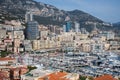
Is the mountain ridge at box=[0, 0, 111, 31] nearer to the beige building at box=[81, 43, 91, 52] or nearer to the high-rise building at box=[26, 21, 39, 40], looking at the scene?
the high-rise building at box=[26, 21, 39, 40]

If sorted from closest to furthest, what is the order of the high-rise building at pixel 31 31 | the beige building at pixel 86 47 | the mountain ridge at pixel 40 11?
1. the beige building at pixel 86 47
2. the high-rise building at pixel 31 31
3. the mountain ridge at pixel 40 11

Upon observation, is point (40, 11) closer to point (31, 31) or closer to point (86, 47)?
point (31, 31)

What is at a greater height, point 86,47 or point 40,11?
point 40,11

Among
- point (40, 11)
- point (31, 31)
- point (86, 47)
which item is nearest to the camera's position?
point (86, 47)

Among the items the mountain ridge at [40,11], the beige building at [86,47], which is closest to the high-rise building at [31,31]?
the beige building at [86,47]

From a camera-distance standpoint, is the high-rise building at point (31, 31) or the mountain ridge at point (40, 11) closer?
the high-rise building at point (31, 31)

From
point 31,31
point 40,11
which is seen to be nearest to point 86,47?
point 31,31

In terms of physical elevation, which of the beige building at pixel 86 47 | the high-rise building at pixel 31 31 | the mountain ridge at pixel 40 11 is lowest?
the beige building at pixel 86 47

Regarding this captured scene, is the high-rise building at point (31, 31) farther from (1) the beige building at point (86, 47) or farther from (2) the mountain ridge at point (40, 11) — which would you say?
(2) the mountain ridge at point (40, 11)

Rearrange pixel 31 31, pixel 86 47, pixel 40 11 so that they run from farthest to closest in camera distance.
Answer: pixel 40 11 → pixel 31 31 → pixel 86 47

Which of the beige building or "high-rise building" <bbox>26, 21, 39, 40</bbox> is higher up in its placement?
"high-rise building" <bbox>26, 21, 39, 40</bbox>

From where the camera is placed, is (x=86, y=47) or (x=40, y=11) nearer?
(x=86, y=47)

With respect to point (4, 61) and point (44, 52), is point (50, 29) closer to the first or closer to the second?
point (44, 52)

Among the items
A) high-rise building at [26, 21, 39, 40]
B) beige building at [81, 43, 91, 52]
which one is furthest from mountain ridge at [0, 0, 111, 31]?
beige building at [81, 43, 91, 52]
